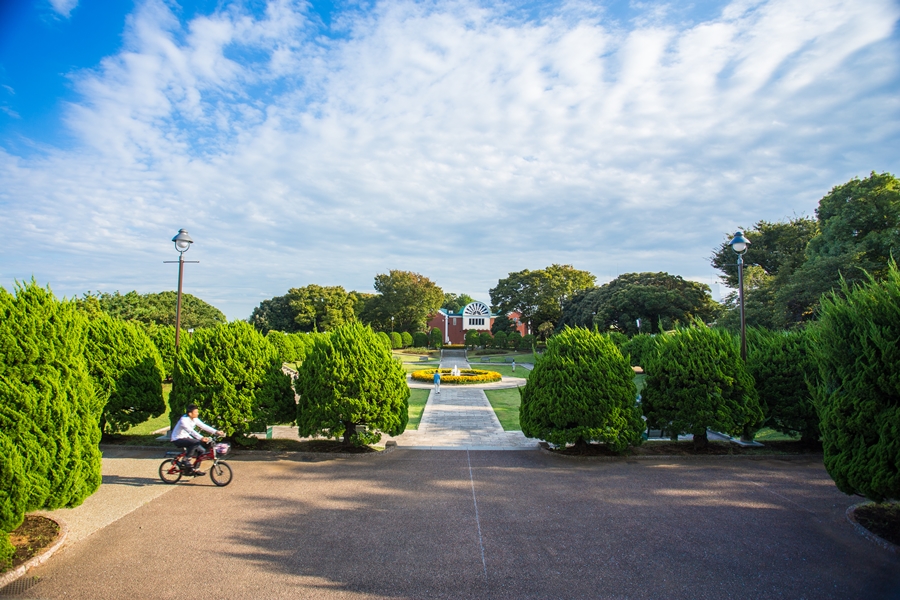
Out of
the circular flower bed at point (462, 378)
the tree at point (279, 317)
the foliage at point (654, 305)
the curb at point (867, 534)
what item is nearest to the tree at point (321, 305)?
the tree at point (279, 317)

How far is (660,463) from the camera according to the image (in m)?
8.71

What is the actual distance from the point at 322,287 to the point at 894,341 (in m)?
55.1

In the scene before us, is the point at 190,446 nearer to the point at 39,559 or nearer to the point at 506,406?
the point at 39,559

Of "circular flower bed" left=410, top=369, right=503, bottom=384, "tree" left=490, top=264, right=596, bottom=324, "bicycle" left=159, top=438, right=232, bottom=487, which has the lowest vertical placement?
"bicycle" left=159, top=438, right=232, bottom=487

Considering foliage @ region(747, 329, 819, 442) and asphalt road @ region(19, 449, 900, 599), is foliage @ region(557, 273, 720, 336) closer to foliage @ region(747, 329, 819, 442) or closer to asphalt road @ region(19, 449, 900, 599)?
foliage @ region(747, 329, 819, 442)

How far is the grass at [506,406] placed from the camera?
1270cm

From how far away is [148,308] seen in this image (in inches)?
1443

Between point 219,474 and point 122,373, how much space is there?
14.8ft

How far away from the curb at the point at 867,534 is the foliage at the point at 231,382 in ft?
29.9

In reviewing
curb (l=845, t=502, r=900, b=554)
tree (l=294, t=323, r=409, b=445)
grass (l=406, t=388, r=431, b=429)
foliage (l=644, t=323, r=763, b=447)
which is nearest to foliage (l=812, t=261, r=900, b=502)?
curb (l=845, t=502, r=900, b=554)

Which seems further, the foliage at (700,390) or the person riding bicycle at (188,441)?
the foliage at (700,390)

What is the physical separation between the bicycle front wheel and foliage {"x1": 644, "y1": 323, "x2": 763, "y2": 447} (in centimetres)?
772

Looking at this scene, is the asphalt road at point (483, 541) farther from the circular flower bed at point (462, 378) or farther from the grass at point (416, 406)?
the circular flower bed at point (462, 378)

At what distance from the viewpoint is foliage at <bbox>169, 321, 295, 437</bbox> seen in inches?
350
